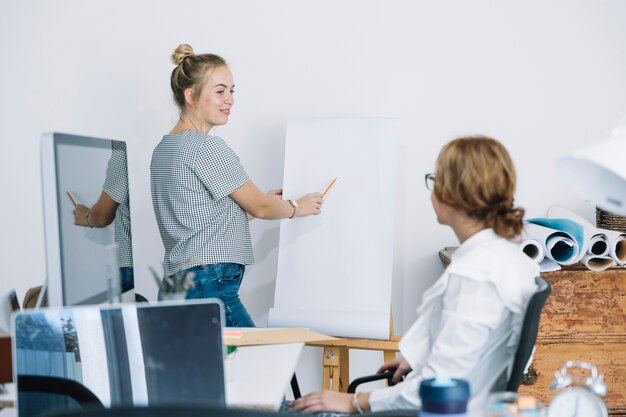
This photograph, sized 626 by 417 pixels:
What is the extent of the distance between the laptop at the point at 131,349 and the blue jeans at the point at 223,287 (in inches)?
38.7

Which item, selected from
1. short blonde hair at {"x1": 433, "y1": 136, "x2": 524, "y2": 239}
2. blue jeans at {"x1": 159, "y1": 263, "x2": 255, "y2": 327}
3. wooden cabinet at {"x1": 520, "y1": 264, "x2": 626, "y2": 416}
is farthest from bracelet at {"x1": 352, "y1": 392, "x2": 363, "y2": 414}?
wooden cabinet at {"x1": 520, "y1": 264, "x2": 626, "y2": 416}

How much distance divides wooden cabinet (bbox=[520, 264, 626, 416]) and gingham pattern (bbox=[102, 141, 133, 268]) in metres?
1.59

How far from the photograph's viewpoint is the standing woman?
258 cm

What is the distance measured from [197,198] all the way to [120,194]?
0.58 m

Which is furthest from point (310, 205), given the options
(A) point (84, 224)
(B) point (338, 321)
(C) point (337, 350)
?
(A) point (84, 224)

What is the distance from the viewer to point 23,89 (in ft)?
11.6

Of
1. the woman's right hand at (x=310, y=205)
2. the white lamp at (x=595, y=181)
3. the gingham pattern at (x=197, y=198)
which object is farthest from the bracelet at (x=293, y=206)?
the white lamp at (x=595, y=181)

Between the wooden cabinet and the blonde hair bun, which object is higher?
the blonde hair bun

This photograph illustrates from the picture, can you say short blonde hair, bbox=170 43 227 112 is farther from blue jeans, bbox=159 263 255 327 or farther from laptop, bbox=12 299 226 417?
laptop, bbox=12 299 226 417

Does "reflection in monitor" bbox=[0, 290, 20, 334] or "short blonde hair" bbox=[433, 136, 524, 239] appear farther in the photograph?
"reflection in monitor" bbox=[0, 290, 20, 334]

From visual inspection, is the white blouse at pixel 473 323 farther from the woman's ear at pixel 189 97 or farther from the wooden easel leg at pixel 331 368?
the woman's ear at pixel 189 97

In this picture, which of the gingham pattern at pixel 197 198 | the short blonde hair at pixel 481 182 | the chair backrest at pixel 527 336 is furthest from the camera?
the gingham pattern at pixel 197 198

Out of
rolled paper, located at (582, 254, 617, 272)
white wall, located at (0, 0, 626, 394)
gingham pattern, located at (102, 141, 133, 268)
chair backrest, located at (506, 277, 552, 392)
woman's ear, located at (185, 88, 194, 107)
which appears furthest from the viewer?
white wall, located at (0, 0, 626, 394)

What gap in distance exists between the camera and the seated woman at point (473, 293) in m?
1.66
